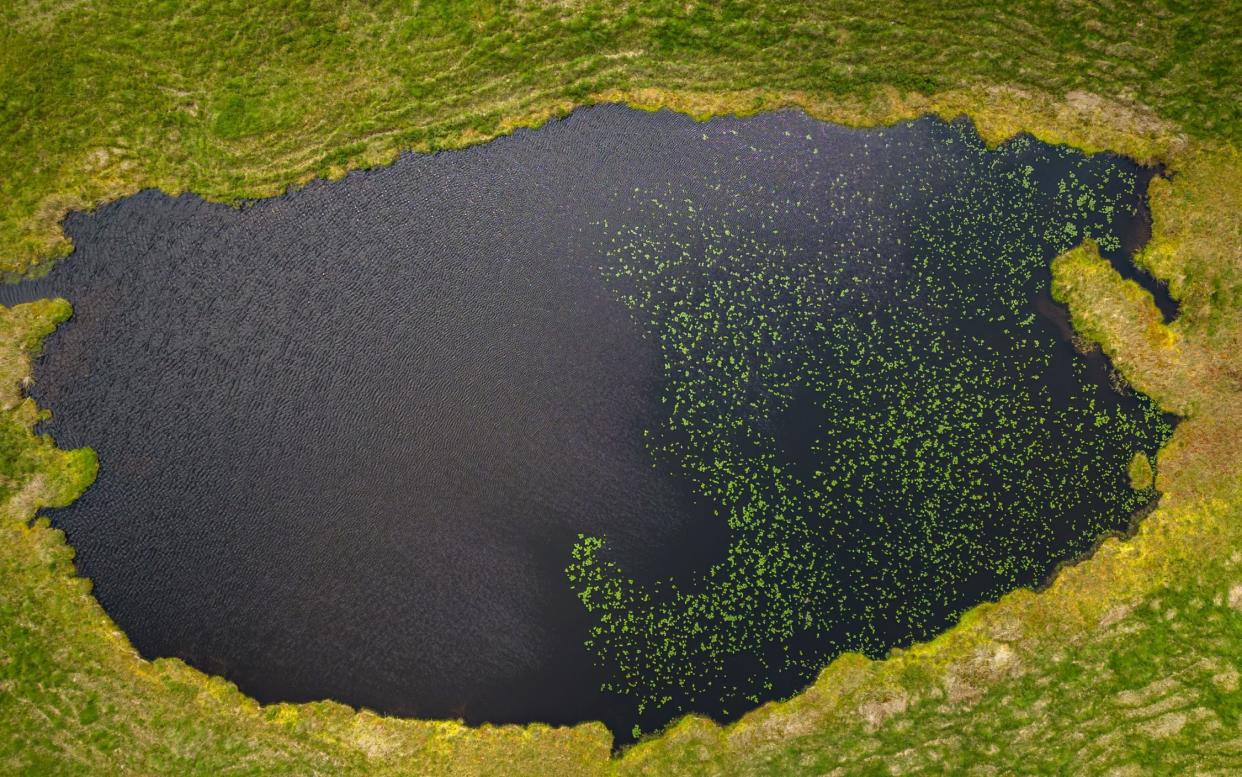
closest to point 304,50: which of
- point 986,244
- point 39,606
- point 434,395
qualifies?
point 434,395

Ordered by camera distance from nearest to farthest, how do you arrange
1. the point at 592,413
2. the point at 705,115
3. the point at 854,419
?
the point at 592,413 → the point at 854,419 → the point at 705,115

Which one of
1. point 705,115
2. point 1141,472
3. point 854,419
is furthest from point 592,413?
point 1141,472

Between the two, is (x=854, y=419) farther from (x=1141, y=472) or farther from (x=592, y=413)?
(x=1141, y=472)

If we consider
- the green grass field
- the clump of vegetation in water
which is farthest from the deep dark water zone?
the green grass field

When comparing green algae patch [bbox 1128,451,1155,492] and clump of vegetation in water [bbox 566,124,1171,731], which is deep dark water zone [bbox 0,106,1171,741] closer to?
clump of vegetation in water [bbox 566,124,1171,731]

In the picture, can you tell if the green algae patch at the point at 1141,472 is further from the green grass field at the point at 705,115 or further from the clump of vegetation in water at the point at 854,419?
the green grass field at the point at 705,115

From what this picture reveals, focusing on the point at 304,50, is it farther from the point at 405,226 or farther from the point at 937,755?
the point at 937,755
